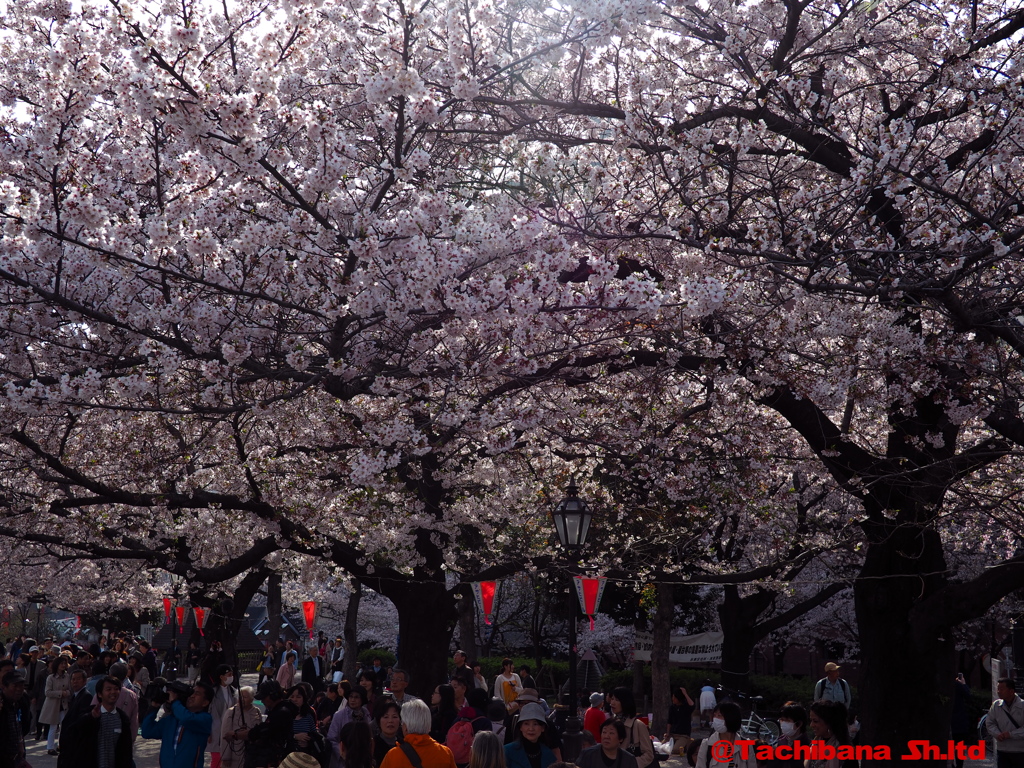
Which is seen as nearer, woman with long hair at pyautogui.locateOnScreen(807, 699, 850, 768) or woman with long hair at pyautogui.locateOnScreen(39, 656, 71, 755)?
woman with long hair at pyautogui.locateOnScreen(807, 699, 850, 768)

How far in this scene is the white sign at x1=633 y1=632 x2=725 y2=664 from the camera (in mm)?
31844

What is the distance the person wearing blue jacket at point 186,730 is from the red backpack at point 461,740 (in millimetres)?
2500

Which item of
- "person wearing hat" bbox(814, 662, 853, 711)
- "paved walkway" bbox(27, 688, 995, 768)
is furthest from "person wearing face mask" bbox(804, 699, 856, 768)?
"paved walkway" bbox(27, 688, 995, 768)

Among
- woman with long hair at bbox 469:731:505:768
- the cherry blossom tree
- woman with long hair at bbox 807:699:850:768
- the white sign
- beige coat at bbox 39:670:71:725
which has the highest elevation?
the cherry blossom tree

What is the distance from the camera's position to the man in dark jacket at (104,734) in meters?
9.11

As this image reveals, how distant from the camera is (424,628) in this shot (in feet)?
55.1

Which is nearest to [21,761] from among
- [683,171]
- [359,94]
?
[359,94]

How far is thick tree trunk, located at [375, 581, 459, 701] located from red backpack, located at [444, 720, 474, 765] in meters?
7.23

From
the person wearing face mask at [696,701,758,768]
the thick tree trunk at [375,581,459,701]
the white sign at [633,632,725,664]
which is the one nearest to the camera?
the person wearing face mask at [696,701,758,768]

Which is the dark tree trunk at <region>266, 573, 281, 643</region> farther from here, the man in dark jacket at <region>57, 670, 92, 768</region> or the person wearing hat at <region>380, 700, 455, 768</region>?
the person wearing hat at <region>380, 700, 455, 768</region>

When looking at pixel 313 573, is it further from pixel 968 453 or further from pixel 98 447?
pixel 968 453

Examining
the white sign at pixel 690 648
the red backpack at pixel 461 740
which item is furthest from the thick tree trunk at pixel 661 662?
the red backpack at pixel 461 740

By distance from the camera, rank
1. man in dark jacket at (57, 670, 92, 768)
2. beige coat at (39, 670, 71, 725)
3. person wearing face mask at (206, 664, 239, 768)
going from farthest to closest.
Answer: beige coat at (39, 670, 71, 725) < person wearing face mask at (206, 664, 239, 768) < man in dark jacket at (57, 670, 92, 768)

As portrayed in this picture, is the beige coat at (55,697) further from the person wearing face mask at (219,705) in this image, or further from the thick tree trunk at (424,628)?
the person wearing face mask at (219,705)
